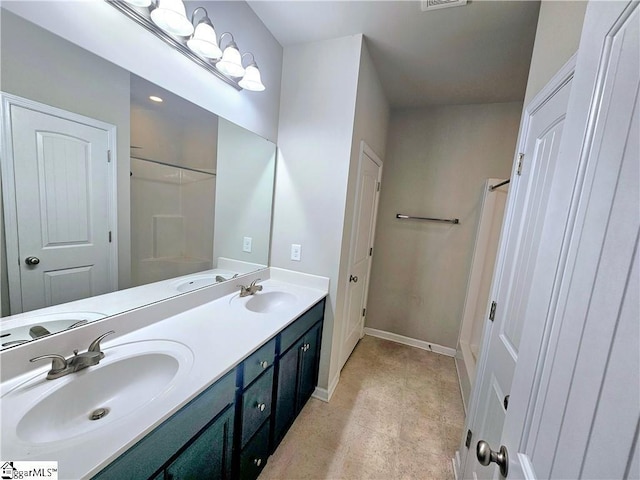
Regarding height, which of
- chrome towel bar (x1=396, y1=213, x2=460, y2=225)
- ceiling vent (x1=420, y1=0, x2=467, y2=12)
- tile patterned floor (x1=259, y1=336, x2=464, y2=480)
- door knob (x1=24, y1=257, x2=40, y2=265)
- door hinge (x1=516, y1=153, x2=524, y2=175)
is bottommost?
tile patterned floor (x1=259, y1=336, x2=464, y2=480)

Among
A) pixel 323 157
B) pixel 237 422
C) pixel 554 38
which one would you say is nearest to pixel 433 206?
pixel 323 157

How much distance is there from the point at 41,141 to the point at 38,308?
568mm

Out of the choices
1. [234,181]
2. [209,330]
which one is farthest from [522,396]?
[234,181]

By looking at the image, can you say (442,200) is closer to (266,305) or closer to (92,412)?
(266,305)

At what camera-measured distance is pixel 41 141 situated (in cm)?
84

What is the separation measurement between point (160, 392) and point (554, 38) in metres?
1.93

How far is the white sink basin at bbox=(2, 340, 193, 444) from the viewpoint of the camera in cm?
70

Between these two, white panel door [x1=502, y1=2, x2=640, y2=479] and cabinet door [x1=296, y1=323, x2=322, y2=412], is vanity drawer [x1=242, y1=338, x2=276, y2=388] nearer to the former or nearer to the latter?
cabinet door [x1=296, y1=323, x2=322, y2=412]

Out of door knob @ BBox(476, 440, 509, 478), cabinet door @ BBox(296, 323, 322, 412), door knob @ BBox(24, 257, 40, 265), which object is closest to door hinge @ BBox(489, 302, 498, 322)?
door knob @ BBox(476, 440, 509, 478)

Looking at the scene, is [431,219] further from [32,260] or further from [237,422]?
[32,260]

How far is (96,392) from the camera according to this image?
87cm

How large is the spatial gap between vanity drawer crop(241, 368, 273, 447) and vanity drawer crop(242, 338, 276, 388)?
4 centimetres

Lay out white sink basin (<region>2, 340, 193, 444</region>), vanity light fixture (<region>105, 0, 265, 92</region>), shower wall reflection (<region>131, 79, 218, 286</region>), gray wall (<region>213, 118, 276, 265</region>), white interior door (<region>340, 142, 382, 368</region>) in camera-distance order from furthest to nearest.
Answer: white interior door (<region>340, 142, 382, 368</region>), gray wall (<region>213, 118, 276, 265</region>), shower wall reflection (<region>131, 79, 218, 286</region>), vanity light fixture (<region>105, 0, 265, 92</region>), white sink basin (<region>2, 340, 193, 444</region>)

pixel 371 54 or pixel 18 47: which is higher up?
pixel 371 54
